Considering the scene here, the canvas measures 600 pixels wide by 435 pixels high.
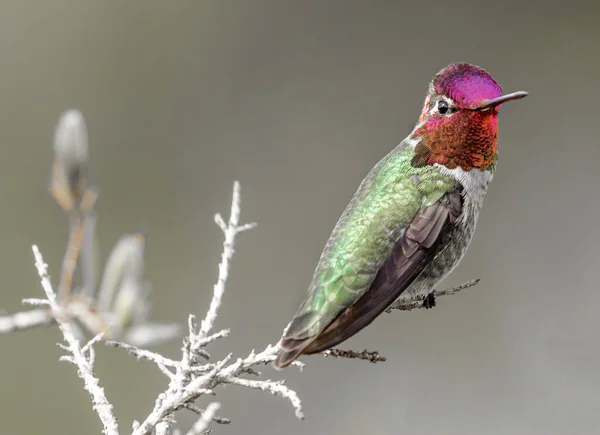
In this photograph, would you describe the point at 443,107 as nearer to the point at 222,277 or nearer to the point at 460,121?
the point at 460,121

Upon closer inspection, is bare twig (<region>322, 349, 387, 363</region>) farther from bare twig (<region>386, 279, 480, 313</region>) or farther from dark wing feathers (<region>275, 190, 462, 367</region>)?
bare twig (<region>386, 279, 480, 313</region>)

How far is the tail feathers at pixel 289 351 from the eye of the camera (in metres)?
1.18

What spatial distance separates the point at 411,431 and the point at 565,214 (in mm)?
1787

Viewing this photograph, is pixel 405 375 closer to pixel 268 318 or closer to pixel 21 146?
pixel 268 318

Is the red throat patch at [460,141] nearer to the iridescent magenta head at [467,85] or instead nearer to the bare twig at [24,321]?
the iridescent magenta head at [467,85]

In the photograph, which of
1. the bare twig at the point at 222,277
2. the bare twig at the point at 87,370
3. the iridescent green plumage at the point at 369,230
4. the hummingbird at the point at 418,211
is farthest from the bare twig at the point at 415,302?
the bare twig at the point at 87,370

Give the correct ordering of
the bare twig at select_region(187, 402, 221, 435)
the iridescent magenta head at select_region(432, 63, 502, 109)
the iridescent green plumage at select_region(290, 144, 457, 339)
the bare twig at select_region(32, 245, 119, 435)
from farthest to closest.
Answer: the iridescent magenta head at select_region(432, 63, 502, 109)
the iridescent green plumage at select_region(290, 144, 457, 339)
the bare twig at select_region(32, 245, 119, 435)
the bare twig at select_region(187, 402, 221, 435)

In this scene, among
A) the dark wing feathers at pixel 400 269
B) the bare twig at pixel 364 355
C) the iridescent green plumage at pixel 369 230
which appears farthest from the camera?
the iridescent green plumage at pixel 369 230

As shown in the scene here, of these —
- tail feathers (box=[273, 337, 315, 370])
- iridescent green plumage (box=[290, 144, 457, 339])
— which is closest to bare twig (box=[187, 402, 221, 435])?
tail feathers (box=[273, 337, 315, 370])

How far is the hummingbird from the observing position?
1479 millimetres

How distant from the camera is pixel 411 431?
4.11 meters

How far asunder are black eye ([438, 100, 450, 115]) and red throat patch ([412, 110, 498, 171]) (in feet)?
0.06

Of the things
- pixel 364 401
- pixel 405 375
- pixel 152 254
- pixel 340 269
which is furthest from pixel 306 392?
pixel 340 269

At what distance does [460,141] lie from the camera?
5.52 ft
